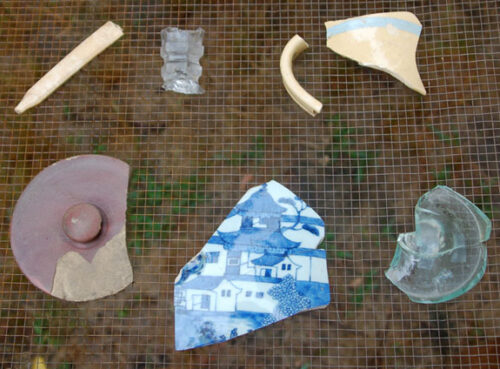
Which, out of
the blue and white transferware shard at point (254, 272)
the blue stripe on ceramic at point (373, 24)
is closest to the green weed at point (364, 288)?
the blue and white transferware shard at point (254, 272)

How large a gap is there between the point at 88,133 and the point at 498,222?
229cm

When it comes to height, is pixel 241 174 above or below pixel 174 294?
above

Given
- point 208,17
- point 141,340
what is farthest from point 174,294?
point 208,17

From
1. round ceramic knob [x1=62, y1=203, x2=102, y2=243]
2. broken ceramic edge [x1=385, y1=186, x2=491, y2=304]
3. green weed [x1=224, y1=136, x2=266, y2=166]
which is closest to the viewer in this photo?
broken ceramic edge [x1=385, y1=186, x2=491, y2=304]

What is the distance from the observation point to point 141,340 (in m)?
2.48

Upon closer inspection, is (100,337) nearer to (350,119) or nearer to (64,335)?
(64,335)

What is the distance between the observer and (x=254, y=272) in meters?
2.55

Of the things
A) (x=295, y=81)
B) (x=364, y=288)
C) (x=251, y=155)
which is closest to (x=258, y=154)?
(x=251, y=155)

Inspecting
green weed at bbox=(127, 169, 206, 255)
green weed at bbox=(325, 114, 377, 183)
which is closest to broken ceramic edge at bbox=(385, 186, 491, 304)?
green weed at bbox=(325, 114, 377, 183)

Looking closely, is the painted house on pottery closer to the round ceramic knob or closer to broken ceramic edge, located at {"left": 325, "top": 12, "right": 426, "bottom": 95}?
the round ceramic knob

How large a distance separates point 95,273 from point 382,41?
2048 mm

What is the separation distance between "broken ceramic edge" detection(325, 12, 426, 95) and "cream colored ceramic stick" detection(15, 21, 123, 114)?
1.29 metres

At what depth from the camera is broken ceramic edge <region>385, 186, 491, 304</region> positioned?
2.44 m

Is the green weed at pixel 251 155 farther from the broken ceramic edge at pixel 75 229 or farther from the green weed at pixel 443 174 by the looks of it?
the green weed at pixel 443 174
